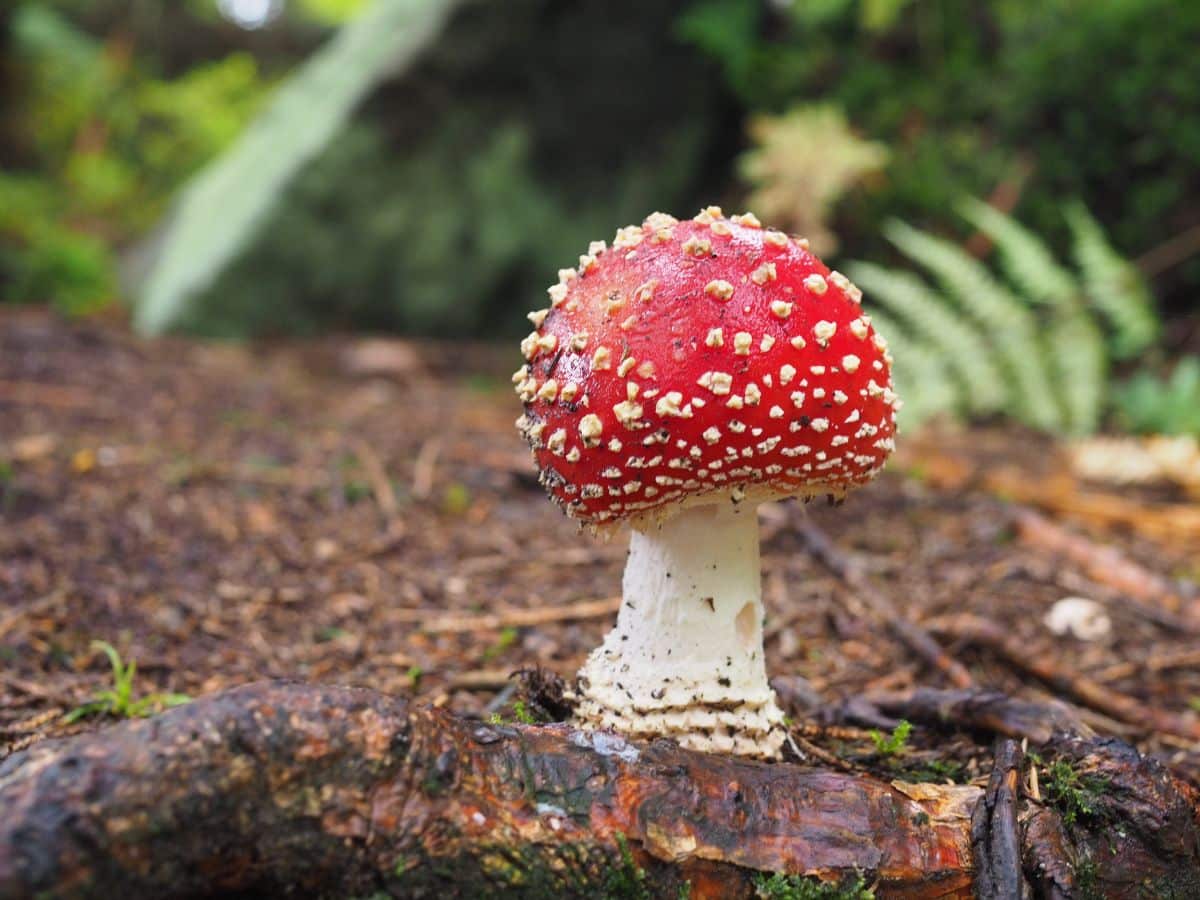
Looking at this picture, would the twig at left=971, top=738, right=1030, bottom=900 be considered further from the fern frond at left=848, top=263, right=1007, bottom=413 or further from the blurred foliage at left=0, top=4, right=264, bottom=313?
the blurred foliage at left=0, top=4, right=264, bottom=313

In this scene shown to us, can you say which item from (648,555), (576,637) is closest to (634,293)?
(648,555)

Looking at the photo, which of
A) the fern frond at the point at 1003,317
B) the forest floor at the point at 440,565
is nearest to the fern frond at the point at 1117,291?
the fern frond at the point at 1003,317

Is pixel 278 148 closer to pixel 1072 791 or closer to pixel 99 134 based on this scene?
pixel 99 134

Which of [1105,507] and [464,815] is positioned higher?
[1105,507]

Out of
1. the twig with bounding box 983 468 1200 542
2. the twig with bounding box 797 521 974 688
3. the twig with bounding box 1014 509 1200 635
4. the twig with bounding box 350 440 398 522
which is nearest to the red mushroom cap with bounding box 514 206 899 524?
the twig with bounding box 797 521 974 688

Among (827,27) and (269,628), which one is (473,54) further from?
(269,628)

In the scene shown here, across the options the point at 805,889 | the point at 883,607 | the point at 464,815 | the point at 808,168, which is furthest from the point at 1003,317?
the point at 464,815
